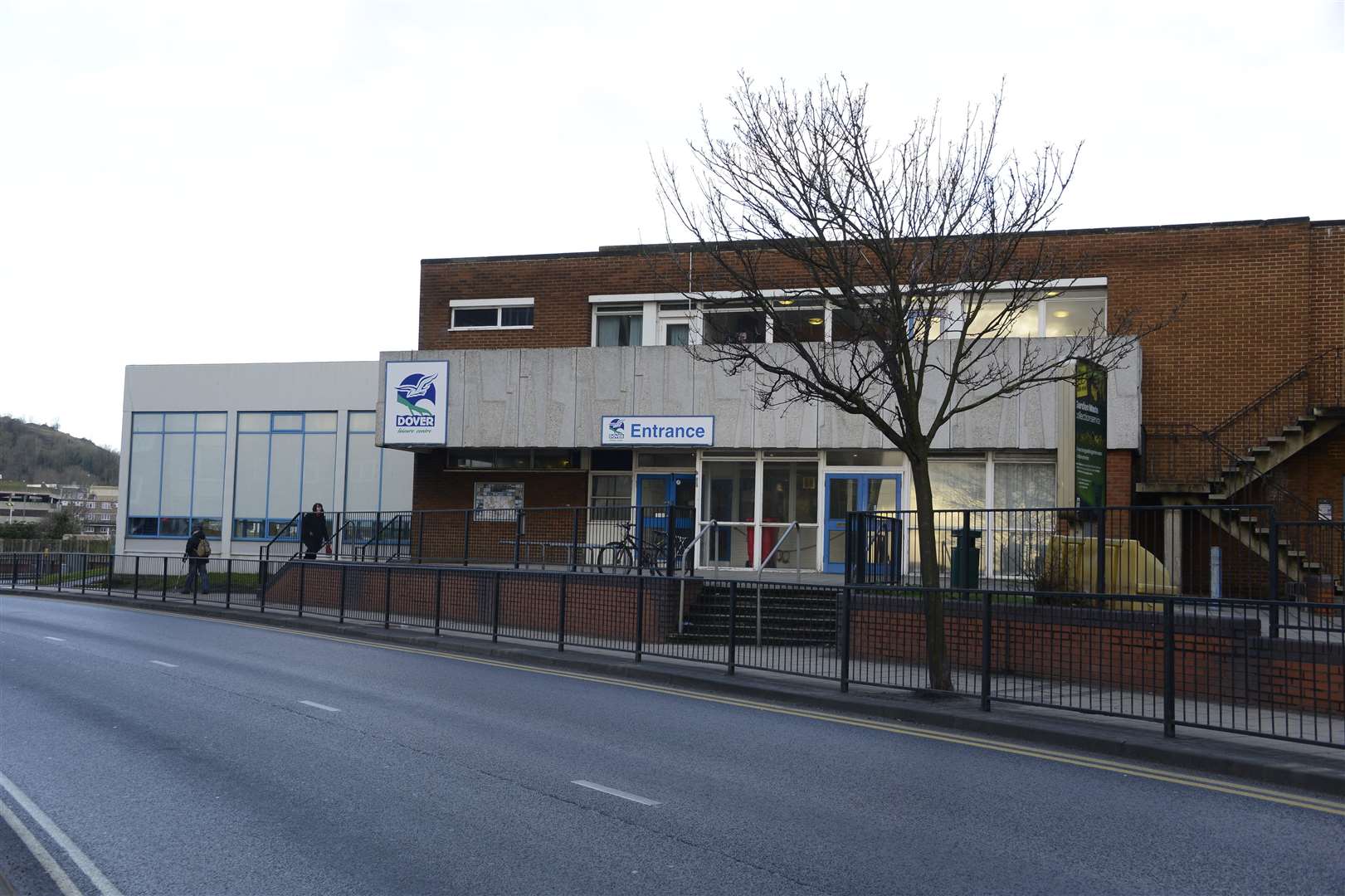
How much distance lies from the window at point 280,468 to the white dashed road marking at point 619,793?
34916 mm

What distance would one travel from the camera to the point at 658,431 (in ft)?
88.8

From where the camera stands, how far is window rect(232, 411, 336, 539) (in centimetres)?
4150

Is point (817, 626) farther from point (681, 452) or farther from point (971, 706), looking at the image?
point (681, 452)

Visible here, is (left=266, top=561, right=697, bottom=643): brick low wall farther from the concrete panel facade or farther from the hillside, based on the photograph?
the hillside

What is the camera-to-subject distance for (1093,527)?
15406mm

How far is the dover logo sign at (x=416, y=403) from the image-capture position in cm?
2858

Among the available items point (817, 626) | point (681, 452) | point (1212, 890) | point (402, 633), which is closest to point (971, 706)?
point (817, 626)

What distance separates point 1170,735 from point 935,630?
120 inches

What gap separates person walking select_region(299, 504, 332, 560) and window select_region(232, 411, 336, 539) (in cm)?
1313

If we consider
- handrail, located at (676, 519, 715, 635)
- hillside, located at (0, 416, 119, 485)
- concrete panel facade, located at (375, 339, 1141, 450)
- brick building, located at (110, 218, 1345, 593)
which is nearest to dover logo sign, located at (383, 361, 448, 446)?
brick building, located at (110, 218, 1345, 593)

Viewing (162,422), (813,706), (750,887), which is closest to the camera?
(750,887)

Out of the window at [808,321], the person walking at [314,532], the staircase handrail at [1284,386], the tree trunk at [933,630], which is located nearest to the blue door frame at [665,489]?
the window at [808,321]

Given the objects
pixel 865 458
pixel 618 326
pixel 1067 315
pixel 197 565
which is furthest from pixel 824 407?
pixel 197 565

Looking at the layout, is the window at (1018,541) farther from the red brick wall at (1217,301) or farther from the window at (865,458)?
the window at (865,458)
